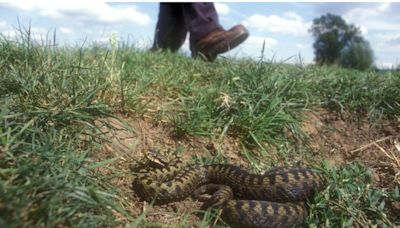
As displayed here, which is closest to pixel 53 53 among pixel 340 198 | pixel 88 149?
pixel 88 149

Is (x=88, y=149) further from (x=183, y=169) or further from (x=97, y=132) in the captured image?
(x=183, y=169)

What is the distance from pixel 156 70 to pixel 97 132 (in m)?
1.61

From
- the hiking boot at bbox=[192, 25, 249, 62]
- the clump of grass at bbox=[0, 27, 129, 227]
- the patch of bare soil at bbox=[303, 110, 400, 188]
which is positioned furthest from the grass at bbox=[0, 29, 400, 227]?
the hiking boot at bbox=[192, 25, 249, 62]

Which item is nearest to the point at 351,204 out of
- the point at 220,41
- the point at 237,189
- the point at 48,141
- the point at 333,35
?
the point at 237,189

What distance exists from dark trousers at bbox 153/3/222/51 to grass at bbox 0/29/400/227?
2.53 ft

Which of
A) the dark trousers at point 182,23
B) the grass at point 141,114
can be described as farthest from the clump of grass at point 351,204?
the dark trousers at point 182,23

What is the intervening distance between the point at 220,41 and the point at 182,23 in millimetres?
1457

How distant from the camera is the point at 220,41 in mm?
5492

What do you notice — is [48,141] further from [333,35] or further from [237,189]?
[333,35]

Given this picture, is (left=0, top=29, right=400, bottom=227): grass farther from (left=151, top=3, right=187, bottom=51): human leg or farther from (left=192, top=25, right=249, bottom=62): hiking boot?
(left=151, top=3, right=187, bottom=51): human leg

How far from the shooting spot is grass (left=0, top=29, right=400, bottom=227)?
2.06 m

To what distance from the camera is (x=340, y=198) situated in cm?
294

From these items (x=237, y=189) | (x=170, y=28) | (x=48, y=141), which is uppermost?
(x=170, y=28)

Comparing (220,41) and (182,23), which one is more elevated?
(182,23)
